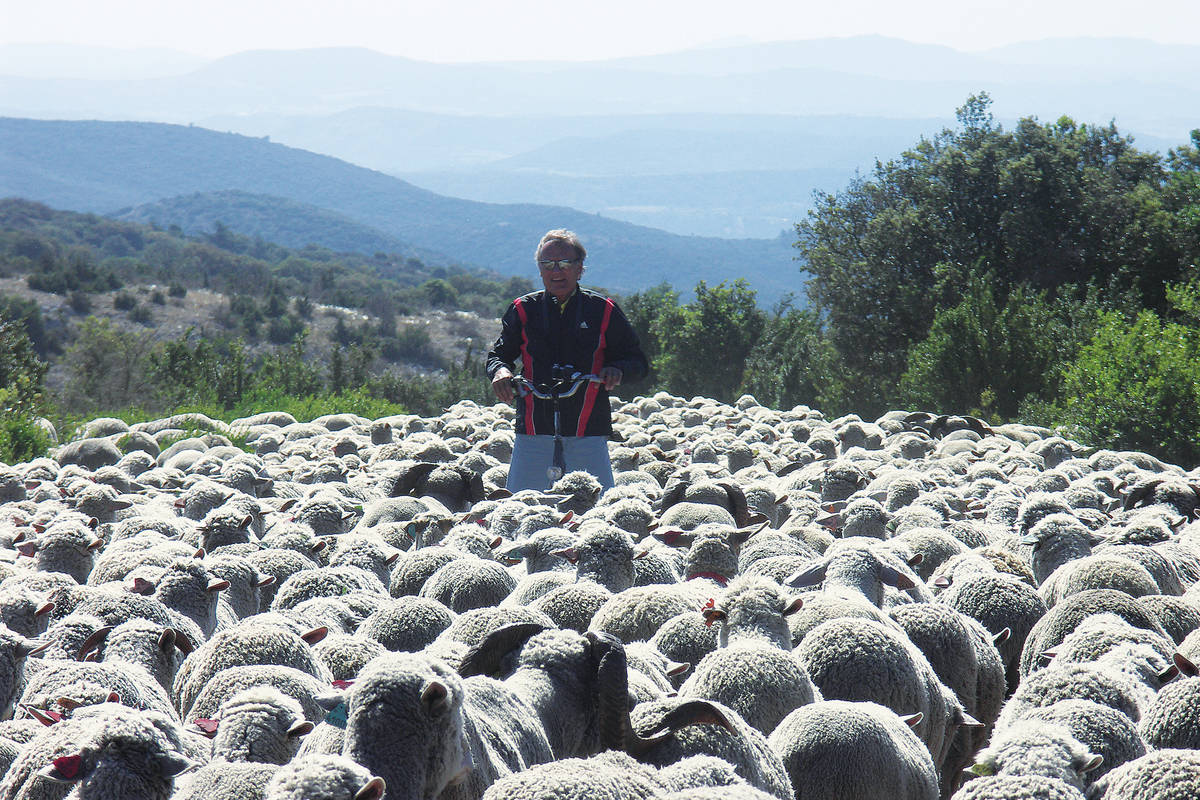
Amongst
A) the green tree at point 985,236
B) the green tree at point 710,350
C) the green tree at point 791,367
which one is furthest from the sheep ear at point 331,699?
the green tree at point 710,350

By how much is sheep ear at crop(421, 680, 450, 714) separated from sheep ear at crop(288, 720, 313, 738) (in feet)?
2.00

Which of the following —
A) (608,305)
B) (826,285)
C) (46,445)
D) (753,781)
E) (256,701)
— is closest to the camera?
(753,781)

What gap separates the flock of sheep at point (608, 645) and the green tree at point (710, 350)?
78.1ft

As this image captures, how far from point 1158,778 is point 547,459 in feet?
19.2

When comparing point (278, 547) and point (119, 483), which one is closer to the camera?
point (278, 547)

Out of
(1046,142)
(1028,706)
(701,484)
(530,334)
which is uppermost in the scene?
(1046,142)

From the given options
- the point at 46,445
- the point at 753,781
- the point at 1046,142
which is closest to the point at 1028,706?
the point at 753,781

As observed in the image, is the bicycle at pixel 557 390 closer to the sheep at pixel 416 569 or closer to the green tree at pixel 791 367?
the sheep at pixel 416 569

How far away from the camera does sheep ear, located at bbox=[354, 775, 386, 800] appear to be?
2377 mm

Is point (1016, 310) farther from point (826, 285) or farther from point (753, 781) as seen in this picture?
point (753, 781)

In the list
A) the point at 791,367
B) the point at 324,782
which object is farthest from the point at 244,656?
the point at 791,367

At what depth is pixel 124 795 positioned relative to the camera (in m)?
2.77

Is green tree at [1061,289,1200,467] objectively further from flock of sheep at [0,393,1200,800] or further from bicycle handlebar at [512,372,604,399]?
bicycle handlebar at [512,372,604,399]

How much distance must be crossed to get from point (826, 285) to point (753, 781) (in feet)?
86.6
